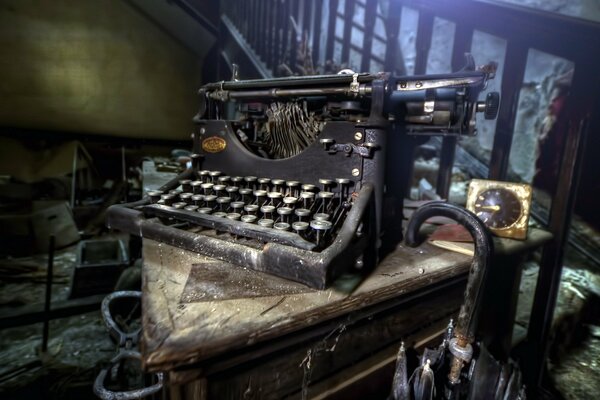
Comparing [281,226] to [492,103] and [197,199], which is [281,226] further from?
[492,103]

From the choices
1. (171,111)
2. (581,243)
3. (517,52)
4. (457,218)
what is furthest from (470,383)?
(171,111)

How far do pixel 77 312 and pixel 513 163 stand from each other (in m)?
3.79

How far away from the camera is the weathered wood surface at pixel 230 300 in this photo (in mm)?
572

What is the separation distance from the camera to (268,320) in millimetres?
643

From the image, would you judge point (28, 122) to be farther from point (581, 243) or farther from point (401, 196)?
point (581, 243)

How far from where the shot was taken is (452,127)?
3.43 feet

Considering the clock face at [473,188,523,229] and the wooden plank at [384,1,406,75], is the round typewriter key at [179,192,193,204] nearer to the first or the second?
the clock face at [473,188,523,229]

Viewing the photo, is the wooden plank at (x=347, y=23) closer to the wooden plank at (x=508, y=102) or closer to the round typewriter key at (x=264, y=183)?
the wooden plank at (x=508, y=102)

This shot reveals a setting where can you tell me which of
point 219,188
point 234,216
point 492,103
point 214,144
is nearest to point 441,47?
point 492,103

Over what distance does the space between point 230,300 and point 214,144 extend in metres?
0.85

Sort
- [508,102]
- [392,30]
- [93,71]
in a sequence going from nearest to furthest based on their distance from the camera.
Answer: [508,102], [392,30], [93,71]

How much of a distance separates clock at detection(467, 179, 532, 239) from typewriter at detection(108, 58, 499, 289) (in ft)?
1.13

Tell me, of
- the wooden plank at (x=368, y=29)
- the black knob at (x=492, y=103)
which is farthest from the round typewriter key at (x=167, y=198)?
the wooden plank at (x=368, y=29)

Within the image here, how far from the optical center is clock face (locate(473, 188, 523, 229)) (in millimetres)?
1271
